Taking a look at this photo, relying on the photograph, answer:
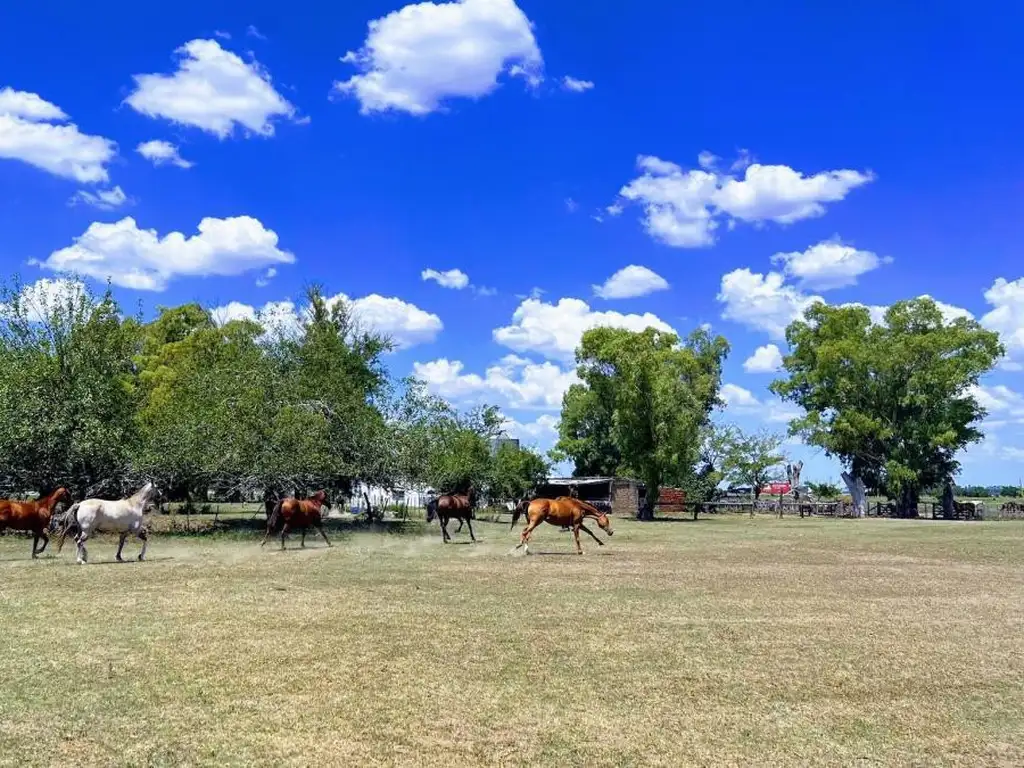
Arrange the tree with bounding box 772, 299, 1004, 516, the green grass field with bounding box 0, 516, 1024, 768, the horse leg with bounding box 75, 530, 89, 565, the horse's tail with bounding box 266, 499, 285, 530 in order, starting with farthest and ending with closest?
the tree with bounding box 772, 299, 1004, 516 → the horse's tail with bounding box 266, 499, 285, 530 → the horse leg with bounding box 75, 530, 89, 565 → the green grass field with bounding box 0, 516, 1024, 768

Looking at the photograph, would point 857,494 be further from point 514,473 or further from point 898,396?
point 514,473

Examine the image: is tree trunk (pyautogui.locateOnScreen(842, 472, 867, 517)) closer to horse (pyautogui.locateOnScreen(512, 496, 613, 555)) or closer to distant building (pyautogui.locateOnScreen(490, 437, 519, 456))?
distant building (pyautogui.locateOnScreen(490, 437, 519, 456))

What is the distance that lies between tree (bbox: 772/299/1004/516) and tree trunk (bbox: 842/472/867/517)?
72mm

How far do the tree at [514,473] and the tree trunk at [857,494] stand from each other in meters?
22.2

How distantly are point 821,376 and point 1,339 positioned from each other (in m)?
51.9

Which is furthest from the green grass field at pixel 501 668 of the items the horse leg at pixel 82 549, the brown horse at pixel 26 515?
the brown horse at pixel 26 515

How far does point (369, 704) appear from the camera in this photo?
6996 mm

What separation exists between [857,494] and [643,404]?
2046 centimetres

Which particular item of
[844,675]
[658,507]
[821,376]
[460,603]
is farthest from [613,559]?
[821,376]

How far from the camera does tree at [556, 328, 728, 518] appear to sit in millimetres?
49344

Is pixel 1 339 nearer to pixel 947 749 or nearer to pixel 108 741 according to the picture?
pixel 108 741

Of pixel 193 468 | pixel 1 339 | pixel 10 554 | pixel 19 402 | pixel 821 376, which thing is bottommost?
pixel 10 554

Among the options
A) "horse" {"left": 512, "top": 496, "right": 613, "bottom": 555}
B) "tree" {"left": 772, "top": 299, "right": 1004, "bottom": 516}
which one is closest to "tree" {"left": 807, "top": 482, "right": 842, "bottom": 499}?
"tree" {"left": 772, "top": 299, "right": 1004, "bottom": 516}

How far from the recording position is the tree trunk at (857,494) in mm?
59156
